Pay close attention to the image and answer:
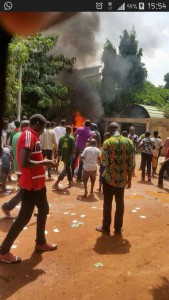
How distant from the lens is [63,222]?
525 cm

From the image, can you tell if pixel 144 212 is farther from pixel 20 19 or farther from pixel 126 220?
pixel 20 19

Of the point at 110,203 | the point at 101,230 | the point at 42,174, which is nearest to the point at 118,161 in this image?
the point at 110,203

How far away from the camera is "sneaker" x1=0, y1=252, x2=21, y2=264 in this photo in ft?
11.9

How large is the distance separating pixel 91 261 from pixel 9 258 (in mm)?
988

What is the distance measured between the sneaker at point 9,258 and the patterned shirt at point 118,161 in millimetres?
1716

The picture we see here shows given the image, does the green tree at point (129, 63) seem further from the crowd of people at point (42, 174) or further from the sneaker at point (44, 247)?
the sneaker at point (44, 247)

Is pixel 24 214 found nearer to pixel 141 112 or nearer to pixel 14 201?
pixel 14 201

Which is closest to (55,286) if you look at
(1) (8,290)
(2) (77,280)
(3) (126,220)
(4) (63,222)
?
(2) (77,280)

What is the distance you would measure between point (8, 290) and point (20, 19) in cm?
260

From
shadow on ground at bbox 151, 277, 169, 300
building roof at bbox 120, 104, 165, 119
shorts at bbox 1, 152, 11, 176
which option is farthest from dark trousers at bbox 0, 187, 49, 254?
building roof at bbox 120, 104, 165, 119

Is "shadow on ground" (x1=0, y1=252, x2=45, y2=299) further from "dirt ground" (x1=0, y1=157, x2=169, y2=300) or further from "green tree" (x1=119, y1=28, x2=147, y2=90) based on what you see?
"green tree" (x1=119, y1=28, x2=147, y2=90)

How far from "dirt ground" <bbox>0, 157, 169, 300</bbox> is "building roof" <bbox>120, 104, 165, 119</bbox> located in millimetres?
15073

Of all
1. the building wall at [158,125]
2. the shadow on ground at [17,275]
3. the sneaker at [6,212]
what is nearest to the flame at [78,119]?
the building wall at [158,125]

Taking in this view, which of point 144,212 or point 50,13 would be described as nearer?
point 50,13
